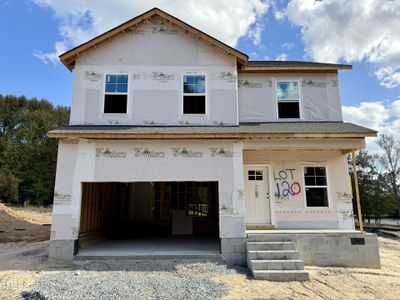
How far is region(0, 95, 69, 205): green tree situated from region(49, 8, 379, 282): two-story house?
3055 centimetres

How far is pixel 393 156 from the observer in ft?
111

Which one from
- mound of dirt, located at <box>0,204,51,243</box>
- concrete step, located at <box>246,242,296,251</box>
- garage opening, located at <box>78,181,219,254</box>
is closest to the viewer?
concrete step, located at <box>246,242,296,251</box>

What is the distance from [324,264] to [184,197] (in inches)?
289

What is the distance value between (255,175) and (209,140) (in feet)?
9.58

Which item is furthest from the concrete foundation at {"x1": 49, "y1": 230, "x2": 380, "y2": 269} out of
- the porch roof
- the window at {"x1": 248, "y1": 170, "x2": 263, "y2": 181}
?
the porch roof

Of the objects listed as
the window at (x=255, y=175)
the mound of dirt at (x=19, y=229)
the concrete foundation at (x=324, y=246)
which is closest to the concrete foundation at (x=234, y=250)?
the concrete foundation at (x=324, y=246)

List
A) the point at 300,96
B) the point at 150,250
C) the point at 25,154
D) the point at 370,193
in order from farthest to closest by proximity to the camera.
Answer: the point at 25,154
the point at 370,193
the point at 300,96
the point at 150,250

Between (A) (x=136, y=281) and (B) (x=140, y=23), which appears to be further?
(B) (x=140, y=23)

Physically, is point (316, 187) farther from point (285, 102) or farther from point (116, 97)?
point (116, 97)

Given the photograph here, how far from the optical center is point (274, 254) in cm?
779

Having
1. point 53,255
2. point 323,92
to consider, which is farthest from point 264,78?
point 53,255

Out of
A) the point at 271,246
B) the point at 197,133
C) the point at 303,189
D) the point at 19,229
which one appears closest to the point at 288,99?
the point at 303,189

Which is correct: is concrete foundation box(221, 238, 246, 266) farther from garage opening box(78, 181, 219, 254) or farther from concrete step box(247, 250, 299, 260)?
garage opening box(78, 181, 219, 254)

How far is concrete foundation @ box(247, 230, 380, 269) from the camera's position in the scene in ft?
27.9
